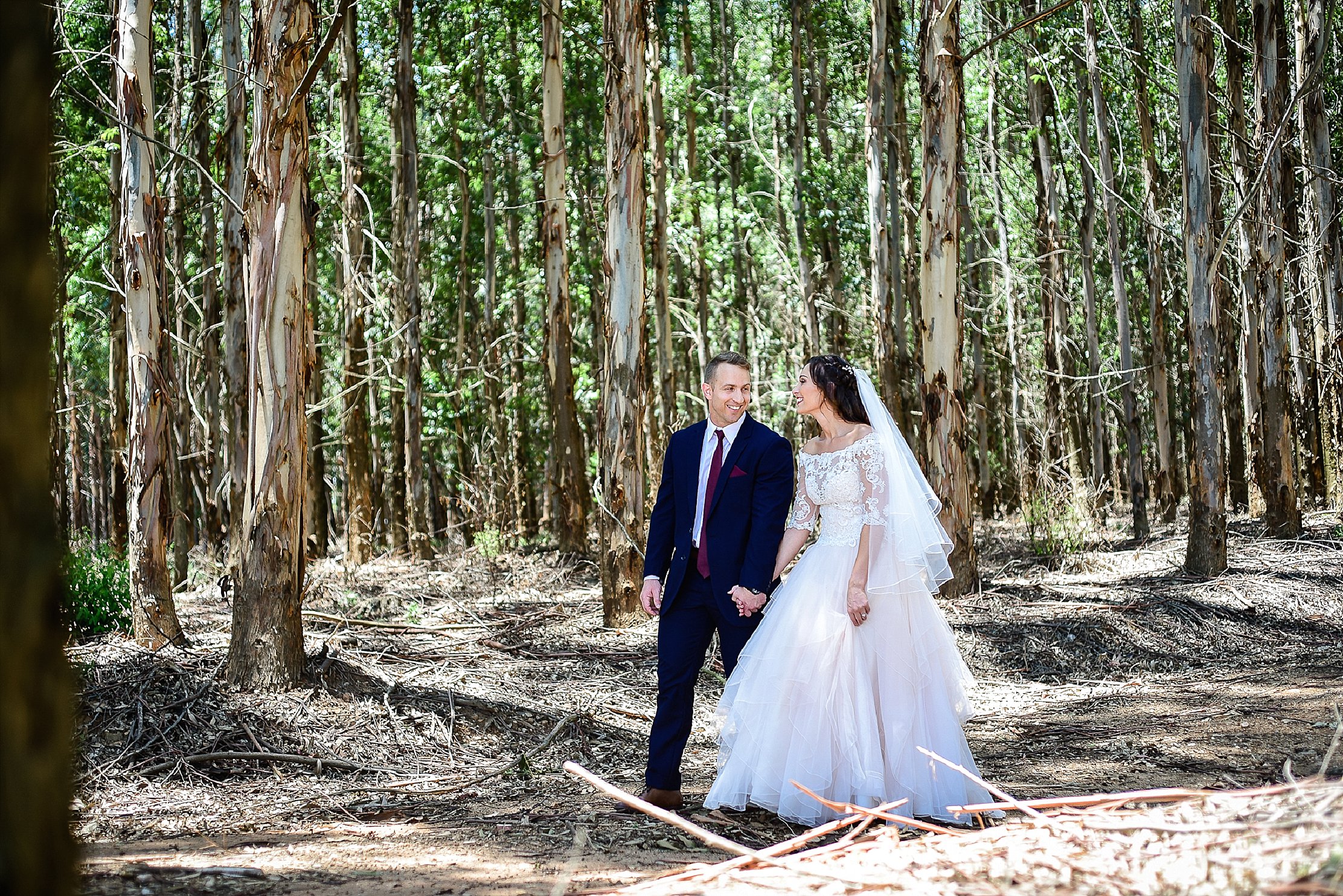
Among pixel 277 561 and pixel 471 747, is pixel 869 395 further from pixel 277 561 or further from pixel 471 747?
pixel 277 561

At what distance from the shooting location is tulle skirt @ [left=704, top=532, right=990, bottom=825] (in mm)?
4621

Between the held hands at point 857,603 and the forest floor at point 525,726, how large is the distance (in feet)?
3.14

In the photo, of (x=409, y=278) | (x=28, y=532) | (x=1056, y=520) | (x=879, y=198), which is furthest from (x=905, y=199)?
(x=28, y=532)

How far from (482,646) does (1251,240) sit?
1045 cm

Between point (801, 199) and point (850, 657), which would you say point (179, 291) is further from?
point (801, 199)

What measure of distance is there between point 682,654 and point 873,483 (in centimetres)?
117

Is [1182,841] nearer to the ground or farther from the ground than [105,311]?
nearer to the ground

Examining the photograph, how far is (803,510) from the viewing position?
5.04 m

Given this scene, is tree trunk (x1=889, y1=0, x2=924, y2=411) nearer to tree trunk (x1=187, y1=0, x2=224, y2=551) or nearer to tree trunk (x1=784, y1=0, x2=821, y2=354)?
tree trunk (x1=784, y1=0, x2=821, y2=354)

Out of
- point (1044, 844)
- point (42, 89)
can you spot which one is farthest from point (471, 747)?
point (42, 89)

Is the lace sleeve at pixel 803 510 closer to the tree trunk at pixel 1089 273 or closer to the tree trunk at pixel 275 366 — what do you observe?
the tree trunk at pixel 275 366

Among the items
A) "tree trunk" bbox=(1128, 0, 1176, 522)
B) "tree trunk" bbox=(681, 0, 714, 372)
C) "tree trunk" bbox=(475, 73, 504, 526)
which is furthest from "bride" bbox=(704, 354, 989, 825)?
"tree trunk" bbox=(475, 73, 504, 526)

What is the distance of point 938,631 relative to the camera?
15.9 ft

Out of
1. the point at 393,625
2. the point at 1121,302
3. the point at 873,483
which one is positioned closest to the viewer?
the point at 873,483
